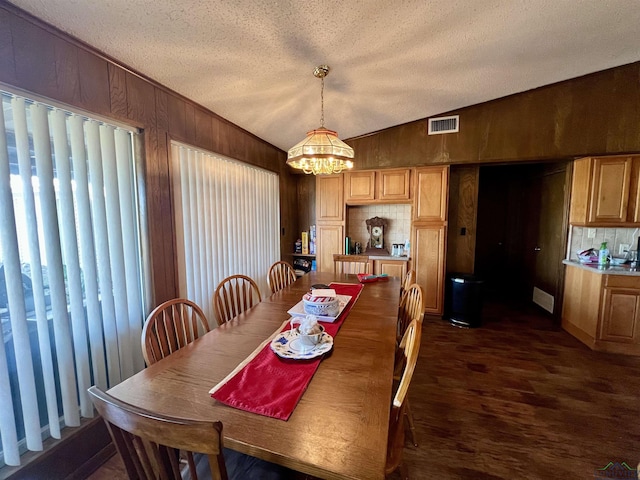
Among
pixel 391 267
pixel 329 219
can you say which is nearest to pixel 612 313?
pixel 391 267

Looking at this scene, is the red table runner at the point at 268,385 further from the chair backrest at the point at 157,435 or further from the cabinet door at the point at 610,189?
the cabinet door at the point at 610,189

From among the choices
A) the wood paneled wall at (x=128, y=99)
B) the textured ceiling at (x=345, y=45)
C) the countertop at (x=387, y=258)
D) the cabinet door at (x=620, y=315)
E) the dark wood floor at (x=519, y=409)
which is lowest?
the dark wood floor at (x=519, y=409)

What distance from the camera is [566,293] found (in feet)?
11.0

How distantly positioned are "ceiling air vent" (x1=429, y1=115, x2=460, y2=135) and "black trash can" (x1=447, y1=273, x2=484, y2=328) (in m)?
1.90

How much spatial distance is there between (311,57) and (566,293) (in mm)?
3960

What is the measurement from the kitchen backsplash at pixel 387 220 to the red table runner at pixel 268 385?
3.21 meters

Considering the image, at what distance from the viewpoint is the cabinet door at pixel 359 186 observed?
3.91 meters

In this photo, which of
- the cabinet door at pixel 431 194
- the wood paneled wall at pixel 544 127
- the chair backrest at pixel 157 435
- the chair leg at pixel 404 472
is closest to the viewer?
the chair backrest at pixel 157 435

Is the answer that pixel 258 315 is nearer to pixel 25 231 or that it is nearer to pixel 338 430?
pixel 338 430

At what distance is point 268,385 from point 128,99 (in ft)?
6.42

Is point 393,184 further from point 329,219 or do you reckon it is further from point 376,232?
point 329,219

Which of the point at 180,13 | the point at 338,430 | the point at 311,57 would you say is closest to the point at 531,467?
the point at 338,430

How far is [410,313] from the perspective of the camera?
188 centimetres

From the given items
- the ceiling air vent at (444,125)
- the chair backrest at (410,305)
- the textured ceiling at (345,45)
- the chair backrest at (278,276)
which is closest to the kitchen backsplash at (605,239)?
the textured ceiling at (345,45)
